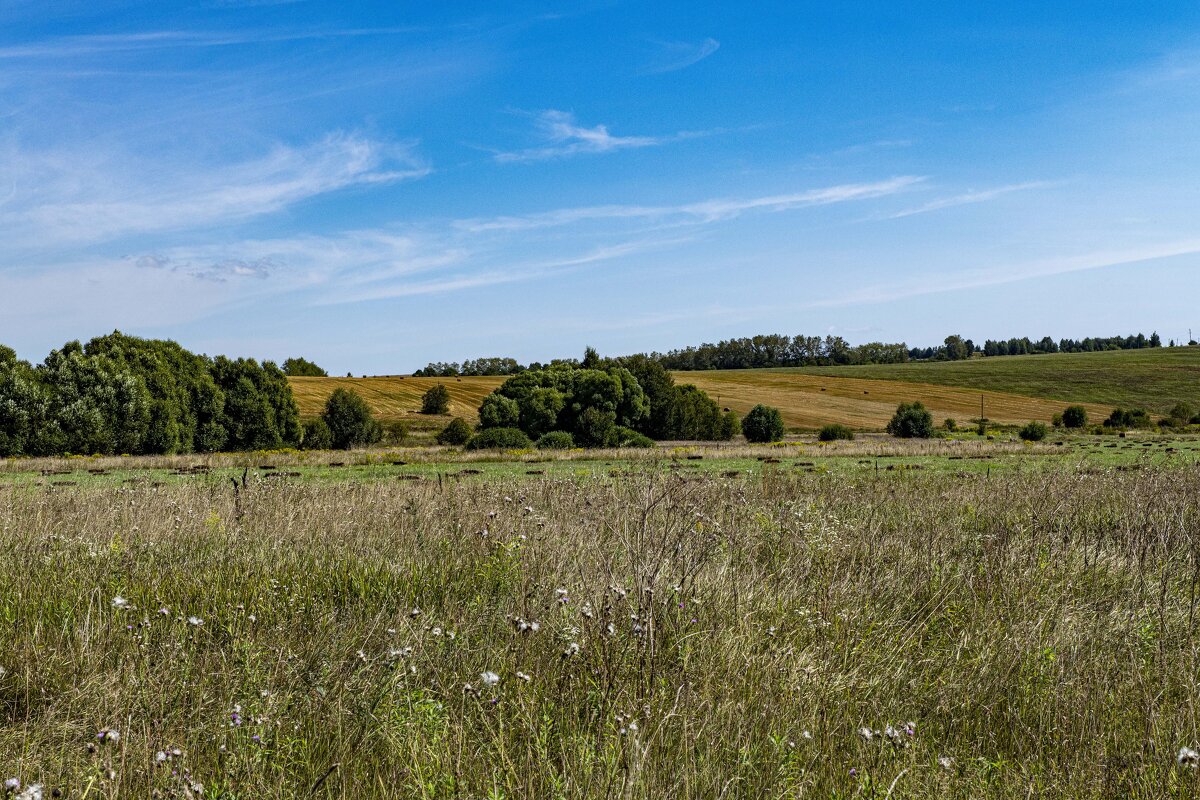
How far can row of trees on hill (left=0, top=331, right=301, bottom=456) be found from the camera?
1742 inches

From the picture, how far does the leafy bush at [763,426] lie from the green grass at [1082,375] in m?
62.4

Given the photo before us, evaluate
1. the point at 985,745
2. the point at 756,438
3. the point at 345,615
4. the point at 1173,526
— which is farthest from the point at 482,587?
the point at 756,438

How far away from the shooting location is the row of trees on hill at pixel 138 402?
44.2 m

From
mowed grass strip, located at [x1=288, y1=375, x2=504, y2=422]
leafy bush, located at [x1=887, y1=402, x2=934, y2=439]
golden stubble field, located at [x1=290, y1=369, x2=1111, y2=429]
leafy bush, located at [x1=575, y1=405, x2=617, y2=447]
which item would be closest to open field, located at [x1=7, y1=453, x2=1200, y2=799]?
leafy bush, located at [x1=575, y1=405, x2=617, y2=447]

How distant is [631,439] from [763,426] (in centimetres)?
1371

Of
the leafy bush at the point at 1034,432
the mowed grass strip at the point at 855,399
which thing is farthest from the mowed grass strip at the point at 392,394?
the leafy bush at the point at 1034,432

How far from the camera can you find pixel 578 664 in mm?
4102

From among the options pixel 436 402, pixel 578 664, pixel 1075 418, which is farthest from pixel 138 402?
pixel 1075 418

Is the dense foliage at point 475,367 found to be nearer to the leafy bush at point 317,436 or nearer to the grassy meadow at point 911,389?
the grassy meadow at point 911,389

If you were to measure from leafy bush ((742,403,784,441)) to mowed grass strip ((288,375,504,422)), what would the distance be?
30760 mm

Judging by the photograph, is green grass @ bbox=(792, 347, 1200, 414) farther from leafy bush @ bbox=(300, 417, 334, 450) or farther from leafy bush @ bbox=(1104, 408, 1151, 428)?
leafy bush @ bbox=(300, 417, 334, 450)

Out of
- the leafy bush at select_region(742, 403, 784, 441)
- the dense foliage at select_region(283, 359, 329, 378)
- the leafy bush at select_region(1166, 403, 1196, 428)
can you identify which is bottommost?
the leafy bush at select_region(1166, 403, 1196, 428)

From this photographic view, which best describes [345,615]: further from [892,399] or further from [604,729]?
[892,399]

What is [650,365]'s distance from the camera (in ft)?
205
